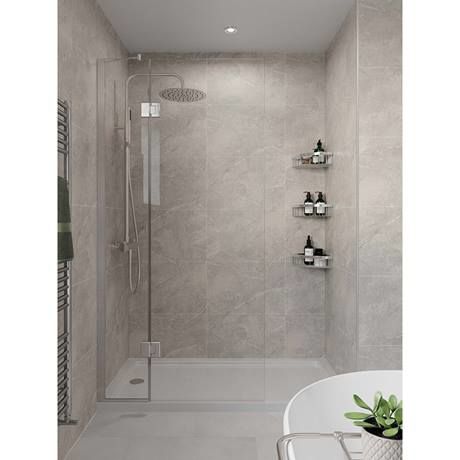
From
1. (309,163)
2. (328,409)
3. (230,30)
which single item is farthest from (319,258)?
(328,409)

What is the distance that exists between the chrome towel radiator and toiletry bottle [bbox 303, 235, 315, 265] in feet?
5.73

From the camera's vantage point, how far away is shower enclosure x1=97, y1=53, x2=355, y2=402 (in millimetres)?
2959

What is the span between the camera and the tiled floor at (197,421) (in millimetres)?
2436

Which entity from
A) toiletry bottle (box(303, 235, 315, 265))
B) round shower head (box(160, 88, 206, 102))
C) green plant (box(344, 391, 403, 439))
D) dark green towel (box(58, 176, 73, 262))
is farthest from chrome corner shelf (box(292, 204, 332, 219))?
green plant (box(344, 391, 403, 439))

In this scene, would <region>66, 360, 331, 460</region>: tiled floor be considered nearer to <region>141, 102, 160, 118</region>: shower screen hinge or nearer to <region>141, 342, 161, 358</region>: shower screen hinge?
<region>141, 342, 161, 358</region>: shower screen hinge

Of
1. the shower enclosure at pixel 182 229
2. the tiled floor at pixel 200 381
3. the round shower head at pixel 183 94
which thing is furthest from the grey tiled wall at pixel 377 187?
the round shower head at pixel 183 94

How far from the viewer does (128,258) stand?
9.74 feet

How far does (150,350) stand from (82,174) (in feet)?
3.85

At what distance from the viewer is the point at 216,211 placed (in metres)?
2.97

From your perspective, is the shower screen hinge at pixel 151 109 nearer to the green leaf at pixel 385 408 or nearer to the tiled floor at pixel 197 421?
the tiled floor at pixel 197 421

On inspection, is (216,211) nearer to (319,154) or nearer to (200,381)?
(319,154)

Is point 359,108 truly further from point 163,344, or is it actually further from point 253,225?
point 163,344

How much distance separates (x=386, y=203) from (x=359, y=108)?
2.03 ft
